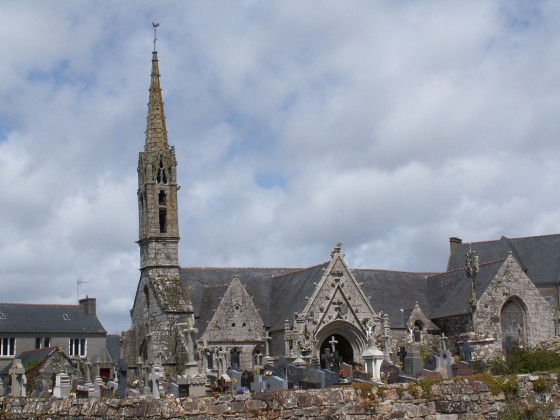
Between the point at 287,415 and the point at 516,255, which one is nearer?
the point at 287,415

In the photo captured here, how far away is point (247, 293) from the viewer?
37.5 m

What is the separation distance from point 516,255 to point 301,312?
19.9m

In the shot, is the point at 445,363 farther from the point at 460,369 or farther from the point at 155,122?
the point at 155,122

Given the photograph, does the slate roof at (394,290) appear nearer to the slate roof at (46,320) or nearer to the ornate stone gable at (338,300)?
the ornate stone gable at (338,300)

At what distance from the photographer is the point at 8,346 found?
52.0m

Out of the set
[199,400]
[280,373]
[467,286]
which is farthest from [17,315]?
[199,400]

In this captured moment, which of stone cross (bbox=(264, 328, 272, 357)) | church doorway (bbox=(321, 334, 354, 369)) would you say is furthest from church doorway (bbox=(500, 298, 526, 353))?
stone cross (bbox=(264, 328, 272, 357))

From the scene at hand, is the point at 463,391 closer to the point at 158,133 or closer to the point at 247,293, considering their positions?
the point at 247,293

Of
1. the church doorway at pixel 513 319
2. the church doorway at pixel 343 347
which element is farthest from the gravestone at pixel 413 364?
the church doorway at pixel 513 319

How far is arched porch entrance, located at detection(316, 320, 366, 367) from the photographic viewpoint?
118ft

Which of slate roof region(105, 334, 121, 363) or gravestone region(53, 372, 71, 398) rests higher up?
slate roof region(105, 334, 121, 363)

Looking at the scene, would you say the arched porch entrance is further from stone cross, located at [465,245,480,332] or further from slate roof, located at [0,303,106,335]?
slate roof, located at [0,303,106,335]

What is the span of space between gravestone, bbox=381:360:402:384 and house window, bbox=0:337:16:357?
117 feet

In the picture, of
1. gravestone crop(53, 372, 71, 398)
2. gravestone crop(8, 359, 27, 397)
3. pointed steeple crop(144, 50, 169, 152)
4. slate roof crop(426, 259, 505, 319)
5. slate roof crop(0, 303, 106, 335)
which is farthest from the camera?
slate roof crop(0, 303, 106, 335)
